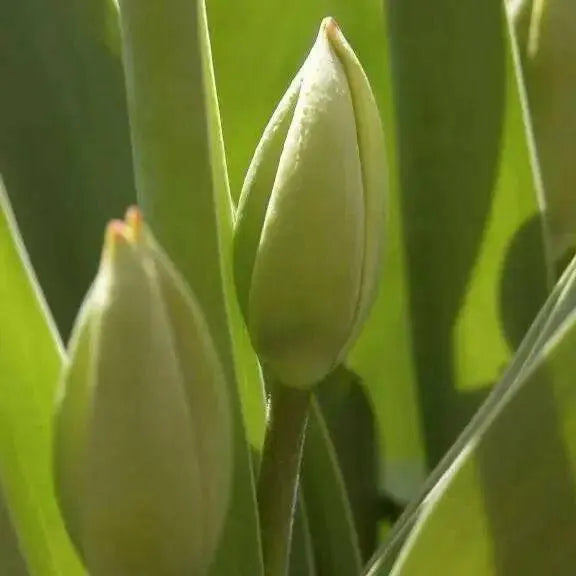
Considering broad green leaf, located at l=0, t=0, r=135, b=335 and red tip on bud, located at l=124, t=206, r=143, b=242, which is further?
broad green leaf, located at l=0, t=0, r=135, b=335

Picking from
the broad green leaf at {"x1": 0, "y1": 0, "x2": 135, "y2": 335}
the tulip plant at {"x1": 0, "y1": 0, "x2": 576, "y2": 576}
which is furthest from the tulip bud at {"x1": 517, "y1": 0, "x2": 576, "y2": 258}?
the broad green leaf at {"x1": 0, "y1": 0, "x2": 135, "y2": 335}

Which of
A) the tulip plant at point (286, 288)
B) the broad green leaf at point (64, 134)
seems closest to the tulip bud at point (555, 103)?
the tulip plant at point (286, 288)

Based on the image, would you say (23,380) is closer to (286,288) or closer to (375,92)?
(286,288)

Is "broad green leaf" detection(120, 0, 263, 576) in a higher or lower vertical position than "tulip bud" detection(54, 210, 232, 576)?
higher

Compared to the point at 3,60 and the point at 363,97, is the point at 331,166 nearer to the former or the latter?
the point at 363,97

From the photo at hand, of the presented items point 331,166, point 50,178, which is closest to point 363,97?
point 331,166

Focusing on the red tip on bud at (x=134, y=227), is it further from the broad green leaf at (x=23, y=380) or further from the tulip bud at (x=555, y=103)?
the tulip bud at (x=555, y=103)

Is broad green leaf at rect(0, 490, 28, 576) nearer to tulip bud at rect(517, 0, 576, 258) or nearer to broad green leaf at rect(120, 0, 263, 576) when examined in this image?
broad green leaf at rect(120, 0, 263, 576)
